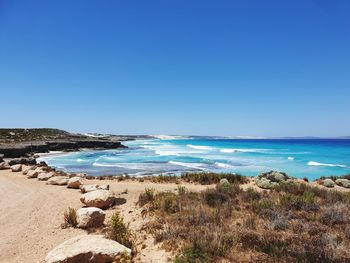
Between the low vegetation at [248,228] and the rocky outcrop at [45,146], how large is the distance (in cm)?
3593

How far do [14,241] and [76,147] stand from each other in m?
62.1

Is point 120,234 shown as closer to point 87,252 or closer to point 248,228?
point 87,252

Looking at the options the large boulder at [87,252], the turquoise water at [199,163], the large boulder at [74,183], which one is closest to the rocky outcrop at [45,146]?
the turquoise water at [199,163]

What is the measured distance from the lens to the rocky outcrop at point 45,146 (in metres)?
40.2

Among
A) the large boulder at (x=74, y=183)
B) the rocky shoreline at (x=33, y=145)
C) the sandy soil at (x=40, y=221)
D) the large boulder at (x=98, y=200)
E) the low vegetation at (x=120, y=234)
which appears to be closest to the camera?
the low vegetation at (x=120, y=234)

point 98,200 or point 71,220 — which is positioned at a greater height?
point 98,200

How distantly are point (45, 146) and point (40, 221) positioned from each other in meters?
52.2

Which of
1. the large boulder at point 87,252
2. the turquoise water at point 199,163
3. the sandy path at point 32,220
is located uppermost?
the large boulder at point 87,252

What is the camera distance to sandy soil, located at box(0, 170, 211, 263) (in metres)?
6.95

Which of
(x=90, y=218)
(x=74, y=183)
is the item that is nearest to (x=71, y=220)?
(x=90, y=218)

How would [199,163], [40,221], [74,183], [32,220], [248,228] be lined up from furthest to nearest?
[199,163], [74,183], [32,220], [40,221], [248,228]

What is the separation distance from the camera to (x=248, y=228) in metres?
7.47

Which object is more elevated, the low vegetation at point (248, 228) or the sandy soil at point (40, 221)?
the low vegetation at point (248, 228)

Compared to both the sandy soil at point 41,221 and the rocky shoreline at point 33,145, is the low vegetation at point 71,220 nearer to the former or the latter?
the sandy soil at point 41,221
